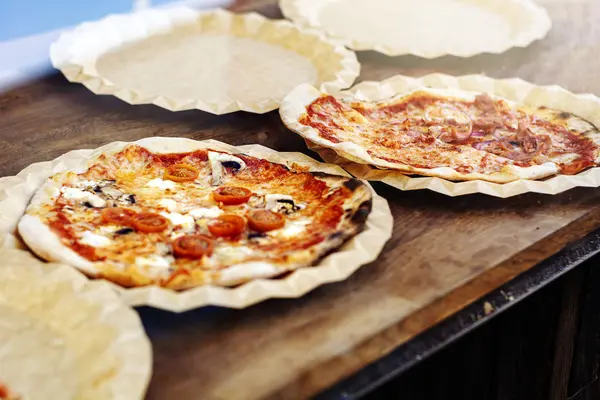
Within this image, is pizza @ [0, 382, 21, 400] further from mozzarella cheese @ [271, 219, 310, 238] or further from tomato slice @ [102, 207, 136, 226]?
mozzarella cheese @ [271, 219, 310, 238]

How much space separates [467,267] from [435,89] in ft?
2.90

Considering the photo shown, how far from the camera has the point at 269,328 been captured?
1.47 metres

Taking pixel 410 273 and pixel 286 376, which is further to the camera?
pixel 410 273

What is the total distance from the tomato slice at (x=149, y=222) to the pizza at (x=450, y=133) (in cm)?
49

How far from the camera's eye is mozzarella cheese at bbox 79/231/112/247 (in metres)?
1.57

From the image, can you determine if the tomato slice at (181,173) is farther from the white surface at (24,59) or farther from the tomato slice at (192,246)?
the white surface at (24,59)

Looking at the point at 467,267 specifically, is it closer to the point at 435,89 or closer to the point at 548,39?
the point at 435,89

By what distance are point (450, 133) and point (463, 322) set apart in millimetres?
805

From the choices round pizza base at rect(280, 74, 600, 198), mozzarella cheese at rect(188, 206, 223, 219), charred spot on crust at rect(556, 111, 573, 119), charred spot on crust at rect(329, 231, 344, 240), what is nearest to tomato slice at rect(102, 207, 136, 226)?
mozzarella cheese at rect(188, 206, 223, 219)

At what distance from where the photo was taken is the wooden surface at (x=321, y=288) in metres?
1.37

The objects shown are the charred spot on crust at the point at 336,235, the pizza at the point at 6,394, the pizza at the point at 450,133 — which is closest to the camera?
the pizza at the point at 6,394

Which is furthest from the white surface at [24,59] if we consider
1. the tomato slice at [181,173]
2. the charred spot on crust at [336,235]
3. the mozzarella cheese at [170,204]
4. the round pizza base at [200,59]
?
the charred spot on crust at [336,235]

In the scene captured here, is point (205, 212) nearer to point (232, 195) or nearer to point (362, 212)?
point (232, 195)

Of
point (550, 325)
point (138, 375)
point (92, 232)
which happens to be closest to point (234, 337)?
point (138, 375)
